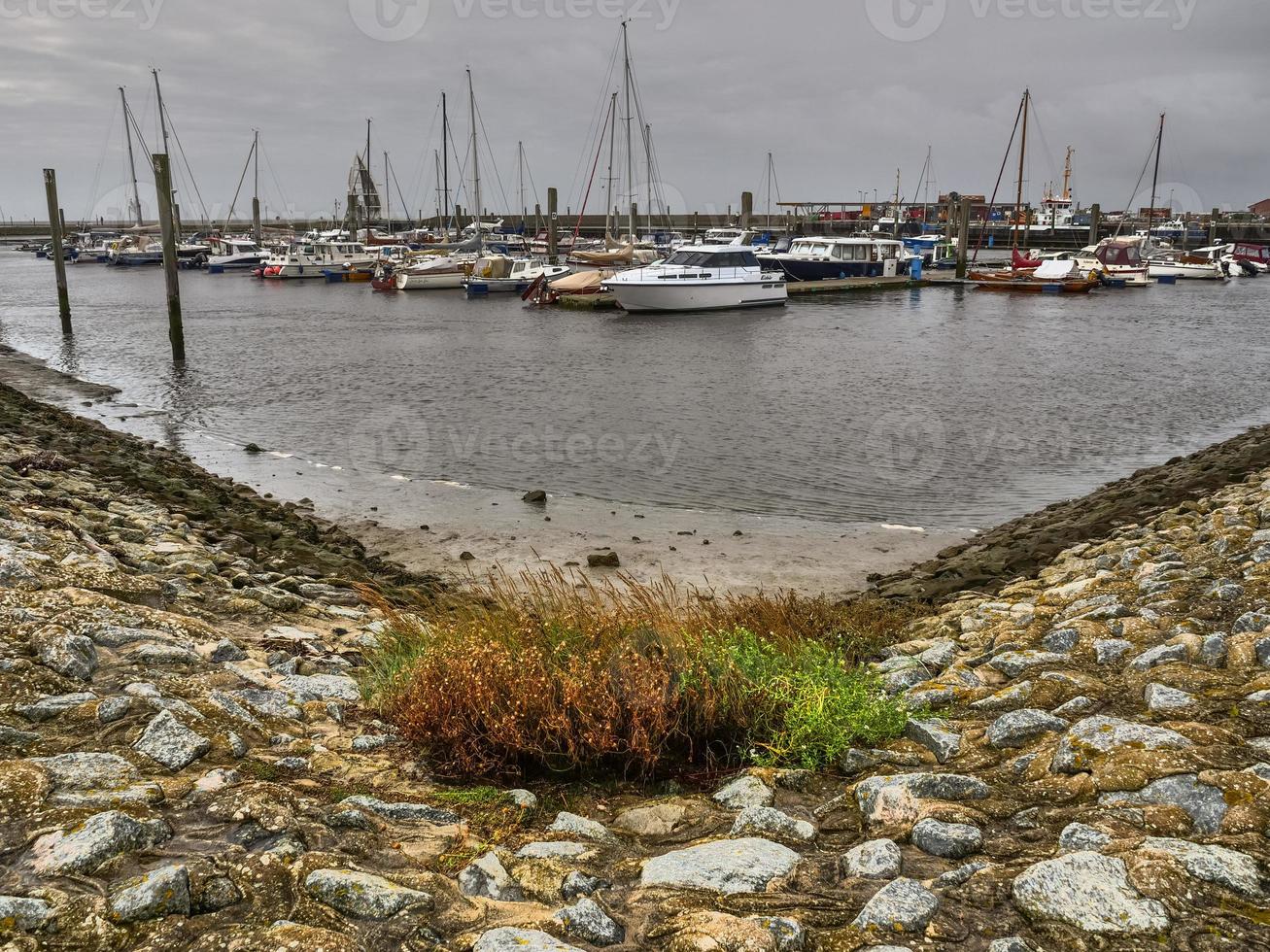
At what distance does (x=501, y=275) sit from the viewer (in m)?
58.6

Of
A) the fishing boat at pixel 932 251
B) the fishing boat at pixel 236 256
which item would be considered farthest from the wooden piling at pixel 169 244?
the fishing boat at pixel 932 251

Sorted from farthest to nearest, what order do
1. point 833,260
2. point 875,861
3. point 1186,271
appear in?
point 1186,271 → point 833,260 → point 875,861

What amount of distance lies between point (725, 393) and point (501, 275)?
119ft

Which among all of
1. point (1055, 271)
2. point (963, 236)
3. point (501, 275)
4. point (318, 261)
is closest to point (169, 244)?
point (501, 275)

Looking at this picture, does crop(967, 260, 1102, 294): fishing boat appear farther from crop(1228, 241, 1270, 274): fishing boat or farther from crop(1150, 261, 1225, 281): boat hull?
crop(1228, 241, 1270, 274): fishing boat

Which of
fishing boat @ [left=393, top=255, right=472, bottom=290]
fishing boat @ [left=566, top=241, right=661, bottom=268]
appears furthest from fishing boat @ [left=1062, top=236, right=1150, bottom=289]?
fishing boat @ [left=393, top=255, right=472, bottom=290]

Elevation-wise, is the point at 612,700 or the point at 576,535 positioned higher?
the point at 612,700

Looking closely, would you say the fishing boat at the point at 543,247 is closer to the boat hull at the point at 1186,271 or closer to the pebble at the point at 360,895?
the boat hull at the point at 1186,271

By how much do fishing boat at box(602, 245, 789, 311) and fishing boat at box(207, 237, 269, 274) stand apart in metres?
47.5

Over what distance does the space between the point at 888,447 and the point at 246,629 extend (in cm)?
1426

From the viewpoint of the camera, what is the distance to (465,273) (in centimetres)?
6116

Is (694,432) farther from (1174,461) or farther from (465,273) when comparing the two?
(465,273)

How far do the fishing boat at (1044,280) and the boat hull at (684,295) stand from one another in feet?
71.1

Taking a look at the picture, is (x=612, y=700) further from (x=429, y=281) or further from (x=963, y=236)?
(x=963, y=236)
